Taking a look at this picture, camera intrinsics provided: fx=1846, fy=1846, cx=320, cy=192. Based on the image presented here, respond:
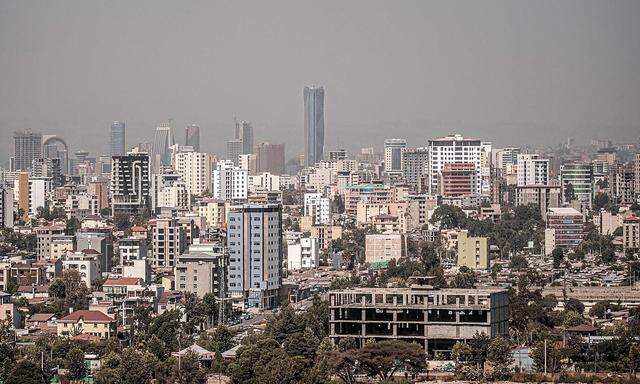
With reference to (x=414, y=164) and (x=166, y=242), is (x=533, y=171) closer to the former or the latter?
(x=414, y=164)

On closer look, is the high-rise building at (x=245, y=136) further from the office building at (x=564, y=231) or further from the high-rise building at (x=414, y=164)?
the office building at (x=564, y=231)

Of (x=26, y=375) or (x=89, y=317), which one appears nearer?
(x=26, y=375)

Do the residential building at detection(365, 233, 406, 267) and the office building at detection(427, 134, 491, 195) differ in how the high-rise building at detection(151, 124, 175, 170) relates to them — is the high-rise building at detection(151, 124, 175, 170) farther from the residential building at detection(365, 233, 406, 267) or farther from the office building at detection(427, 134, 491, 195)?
the residential building at detection(365, 233, 406, 267)

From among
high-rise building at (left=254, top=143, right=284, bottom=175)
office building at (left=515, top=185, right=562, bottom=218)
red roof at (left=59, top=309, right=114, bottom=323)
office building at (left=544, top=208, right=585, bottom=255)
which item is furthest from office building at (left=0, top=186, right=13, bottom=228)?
high-rise building at (left=254, top=143, right=284, bottom=175)

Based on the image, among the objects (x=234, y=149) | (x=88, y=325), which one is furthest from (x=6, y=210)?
(x=234, y=149)

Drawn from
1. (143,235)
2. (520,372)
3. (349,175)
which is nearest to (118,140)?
(349,175)
